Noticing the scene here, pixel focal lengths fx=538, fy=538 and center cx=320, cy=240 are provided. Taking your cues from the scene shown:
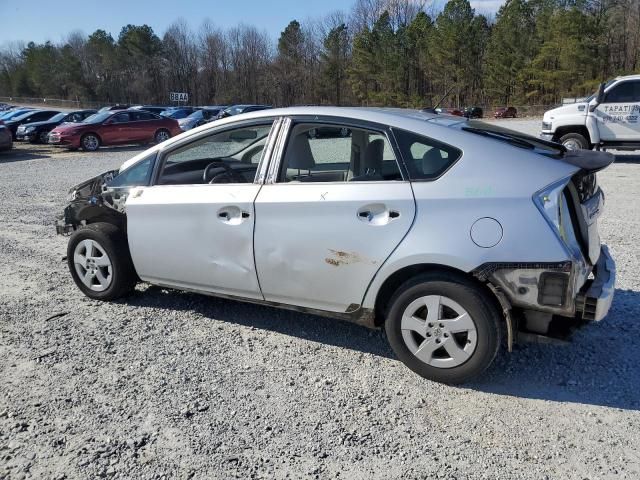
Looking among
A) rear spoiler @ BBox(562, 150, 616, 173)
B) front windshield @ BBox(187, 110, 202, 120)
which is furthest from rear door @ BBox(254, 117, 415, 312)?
front windshield @ BBox(187, 110, 202, 120)

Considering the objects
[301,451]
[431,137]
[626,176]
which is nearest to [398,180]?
[431,137]

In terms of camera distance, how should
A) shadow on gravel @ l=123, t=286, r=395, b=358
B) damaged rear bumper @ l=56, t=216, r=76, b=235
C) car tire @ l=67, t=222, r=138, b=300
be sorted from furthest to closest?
damaged rear bumper @ l=56, t=216, r=76, b=235, car tire @ l=67, t=222, r=138, b=300, shadow on gravel @ l=123, t=286, r=395, b=358

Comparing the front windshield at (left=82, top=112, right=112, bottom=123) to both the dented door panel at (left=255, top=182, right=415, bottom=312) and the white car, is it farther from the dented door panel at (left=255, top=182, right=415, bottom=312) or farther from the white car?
the dented door panel at (left=255, top=182, right=415, bottom=312)

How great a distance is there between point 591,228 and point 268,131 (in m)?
2.30

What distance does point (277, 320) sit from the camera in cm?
443

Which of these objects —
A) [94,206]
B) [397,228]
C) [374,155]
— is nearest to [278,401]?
[397,228]

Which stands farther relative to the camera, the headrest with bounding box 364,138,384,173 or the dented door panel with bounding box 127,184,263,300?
the dented door panel with bounding box 127,184,263,300

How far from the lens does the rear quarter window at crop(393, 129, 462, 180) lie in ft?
10.9

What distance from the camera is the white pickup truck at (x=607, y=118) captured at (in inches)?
476

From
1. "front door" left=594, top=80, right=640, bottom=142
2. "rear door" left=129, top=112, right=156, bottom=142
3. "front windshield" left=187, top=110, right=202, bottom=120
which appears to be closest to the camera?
"front door" left=594, top=80, right=640, bottom=142

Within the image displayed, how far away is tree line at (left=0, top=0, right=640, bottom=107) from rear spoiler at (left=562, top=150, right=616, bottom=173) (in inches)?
2077

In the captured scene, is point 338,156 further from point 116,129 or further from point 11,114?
point 11,114

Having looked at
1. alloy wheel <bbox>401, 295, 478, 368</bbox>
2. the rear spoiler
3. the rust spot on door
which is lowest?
alloy wheel <bbox>401, 295, 478, 368</bbox>

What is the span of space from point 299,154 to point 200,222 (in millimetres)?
897
